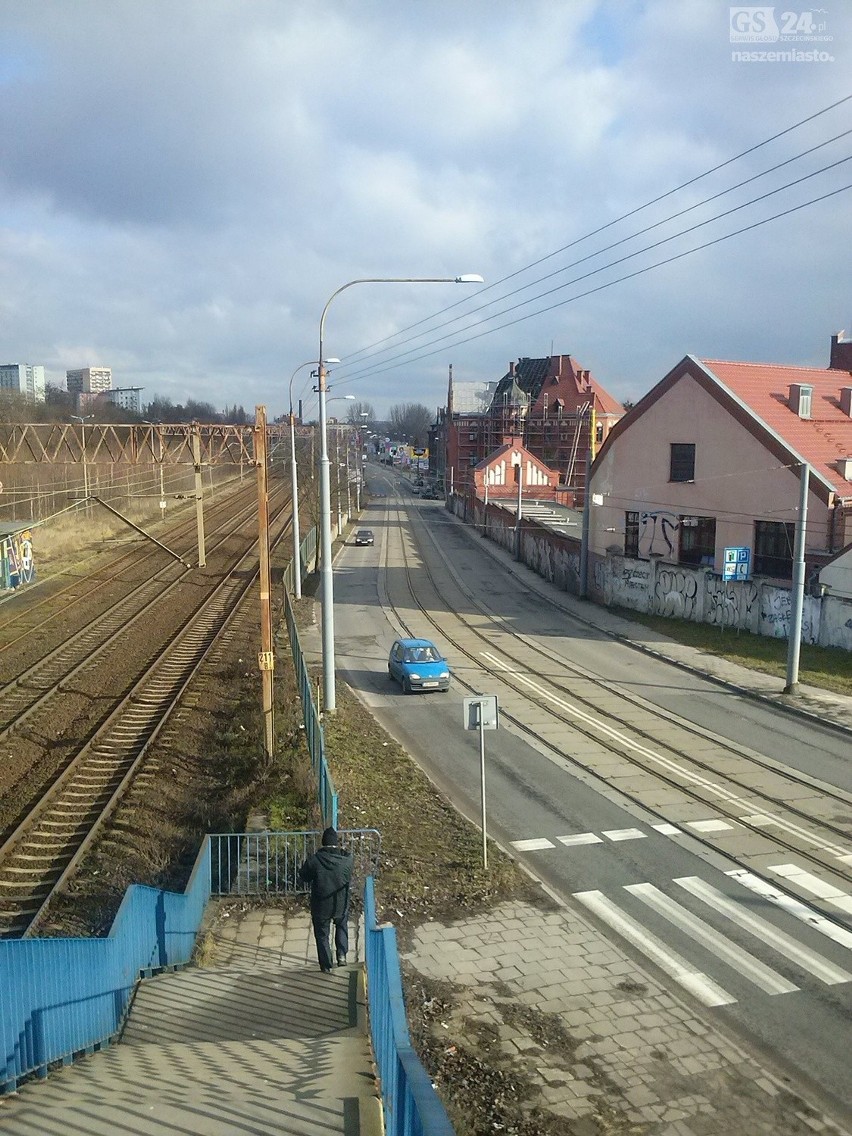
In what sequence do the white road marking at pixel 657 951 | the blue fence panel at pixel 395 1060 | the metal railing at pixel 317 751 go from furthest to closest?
the metal railing at pixel 317 751, the white road marking at pixel 657 951, the blue fence panel at pixel 395 1060

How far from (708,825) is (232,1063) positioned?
9227 mm

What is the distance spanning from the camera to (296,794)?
14.5 metres

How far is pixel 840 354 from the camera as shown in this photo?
45.3 m

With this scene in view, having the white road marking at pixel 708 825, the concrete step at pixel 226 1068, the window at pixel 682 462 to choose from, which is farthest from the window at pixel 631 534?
the concrete step at pixel 226 1068

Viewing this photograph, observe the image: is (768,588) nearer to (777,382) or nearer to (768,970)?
(777,382)

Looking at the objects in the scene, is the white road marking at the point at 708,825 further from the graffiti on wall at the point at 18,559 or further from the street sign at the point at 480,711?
the graffiti on wall at the point at 18,559

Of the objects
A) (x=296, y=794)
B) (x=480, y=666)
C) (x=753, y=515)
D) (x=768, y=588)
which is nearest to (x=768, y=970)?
(x=296, y=794)

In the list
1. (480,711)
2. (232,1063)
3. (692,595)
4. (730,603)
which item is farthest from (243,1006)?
(692,595)

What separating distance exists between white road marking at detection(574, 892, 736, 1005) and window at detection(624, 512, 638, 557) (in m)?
26.8

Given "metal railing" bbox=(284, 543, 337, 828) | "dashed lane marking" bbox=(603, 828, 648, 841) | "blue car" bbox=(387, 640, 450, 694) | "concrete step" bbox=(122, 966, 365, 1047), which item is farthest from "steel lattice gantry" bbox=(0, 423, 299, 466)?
"concrete step" bbox=(122, 966, 365, 1047)

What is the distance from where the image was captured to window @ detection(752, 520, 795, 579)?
1135 inches

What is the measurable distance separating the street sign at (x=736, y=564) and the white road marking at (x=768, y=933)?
1836 cm

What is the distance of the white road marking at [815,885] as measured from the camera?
11227mm

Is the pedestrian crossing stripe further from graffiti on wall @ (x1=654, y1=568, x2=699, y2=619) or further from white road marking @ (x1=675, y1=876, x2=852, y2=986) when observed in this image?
graffiti on wall @ (x1=654, y1=568, x2=699, y2=619)
